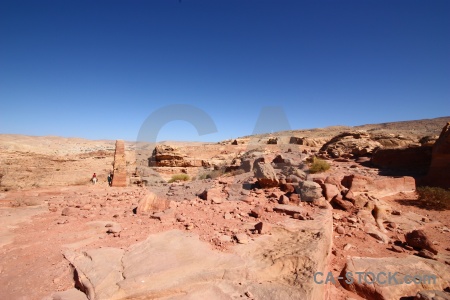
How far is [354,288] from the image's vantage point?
279 cm

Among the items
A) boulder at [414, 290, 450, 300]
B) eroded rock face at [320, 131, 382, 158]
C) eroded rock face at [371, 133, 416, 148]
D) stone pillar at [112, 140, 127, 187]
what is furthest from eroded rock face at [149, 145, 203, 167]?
boulder at [414, 290, 450, 300]

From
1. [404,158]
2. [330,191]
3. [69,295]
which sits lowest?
[69,295]

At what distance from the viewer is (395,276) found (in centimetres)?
293

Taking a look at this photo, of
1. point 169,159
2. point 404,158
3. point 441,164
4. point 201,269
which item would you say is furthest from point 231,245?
point 169,159

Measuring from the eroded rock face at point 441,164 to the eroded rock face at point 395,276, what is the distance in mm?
6808

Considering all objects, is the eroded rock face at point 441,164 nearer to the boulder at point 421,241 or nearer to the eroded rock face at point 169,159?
the boulder at point 421,241

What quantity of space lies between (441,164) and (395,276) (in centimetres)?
823

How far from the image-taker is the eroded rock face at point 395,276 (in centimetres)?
271

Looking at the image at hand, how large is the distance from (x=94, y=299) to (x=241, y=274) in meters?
1.39

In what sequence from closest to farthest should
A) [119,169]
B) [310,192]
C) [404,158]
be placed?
[310,192]
[404,158]
[119,169]

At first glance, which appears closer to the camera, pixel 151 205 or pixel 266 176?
pixel 151 205

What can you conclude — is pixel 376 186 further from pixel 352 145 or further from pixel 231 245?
pixel 352 145

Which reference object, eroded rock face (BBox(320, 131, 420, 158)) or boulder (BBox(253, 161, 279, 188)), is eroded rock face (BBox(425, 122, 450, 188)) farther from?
boulder (BBox(253, 161, 279, 188))

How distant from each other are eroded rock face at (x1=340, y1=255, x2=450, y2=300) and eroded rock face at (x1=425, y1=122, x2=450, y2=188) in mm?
6808
